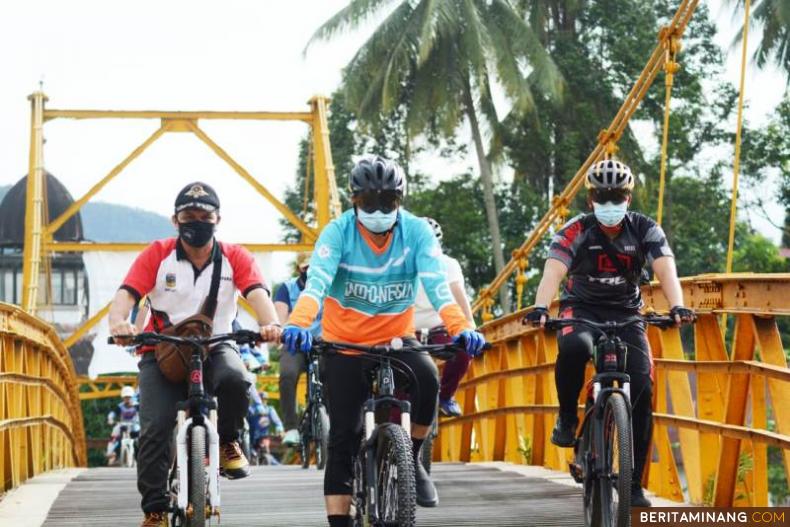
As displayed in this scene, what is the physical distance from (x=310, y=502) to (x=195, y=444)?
8.88ft

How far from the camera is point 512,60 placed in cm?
3800

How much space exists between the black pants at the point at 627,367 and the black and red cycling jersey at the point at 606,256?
0.06m

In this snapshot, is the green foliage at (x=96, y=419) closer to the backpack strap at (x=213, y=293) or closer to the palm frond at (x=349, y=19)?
the palm frond at (x=349, y=19)

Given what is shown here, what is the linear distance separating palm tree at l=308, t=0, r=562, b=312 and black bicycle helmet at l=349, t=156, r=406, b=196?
30183 millimetres

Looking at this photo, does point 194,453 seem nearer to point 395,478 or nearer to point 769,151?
point 395,478

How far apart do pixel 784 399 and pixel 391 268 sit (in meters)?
1.58

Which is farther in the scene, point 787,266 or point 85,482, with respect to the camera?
point 787,266

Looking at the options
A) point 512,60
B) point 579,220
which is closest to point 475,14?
point 512,60

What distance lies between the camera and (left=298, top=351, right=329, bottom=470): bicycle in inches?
453

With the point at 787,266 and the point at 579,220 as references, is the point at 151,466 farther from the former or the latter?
the point at 787,266

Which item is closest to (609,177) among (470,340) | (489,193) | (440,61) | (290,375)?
(470,340)

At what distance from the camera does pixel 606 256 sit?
6.99m

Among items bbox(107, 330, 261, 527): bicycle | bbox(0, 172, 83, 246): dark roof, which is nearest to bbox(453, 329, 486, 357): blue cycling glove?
bbox(107, 330, 261, 527): bicycle

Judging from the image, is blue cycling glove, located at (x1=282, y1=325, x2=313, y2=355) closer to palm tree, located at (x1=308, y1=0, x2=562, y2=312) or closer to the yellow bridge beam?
the yellow bridge beam
